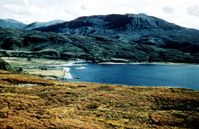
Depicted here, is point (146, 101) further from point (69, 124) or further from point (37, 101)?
point (37, 101)

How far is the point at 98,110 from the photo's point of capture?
24.8 meters

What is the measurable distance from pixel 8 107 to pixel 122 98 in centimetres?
1993

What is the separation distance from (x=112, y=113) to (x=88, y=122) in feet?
16.6

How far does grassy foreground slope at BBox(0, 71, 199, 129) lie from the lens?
19.4 m

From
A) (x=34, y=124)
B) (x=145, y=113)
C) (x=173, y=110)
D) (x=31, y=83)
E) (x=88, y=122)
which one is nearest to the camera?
(x=34, y=124)

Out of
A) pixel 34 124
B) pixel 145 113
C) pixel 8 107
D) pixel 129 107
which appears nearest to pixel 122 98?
pixel 129 107

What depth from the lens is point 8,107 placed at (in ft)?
73.6

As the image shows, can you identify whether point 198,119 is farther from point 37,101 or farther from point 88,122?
point 37,101

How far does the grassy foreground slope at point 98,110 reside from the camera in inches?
763

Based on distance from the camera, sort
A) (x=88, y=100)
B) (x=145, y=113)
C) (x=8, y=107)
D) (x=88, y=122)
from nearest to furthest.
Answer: (x=88, y=122) → (x=8, y=107) → (x=145, y=113) → (x=88, y=100)

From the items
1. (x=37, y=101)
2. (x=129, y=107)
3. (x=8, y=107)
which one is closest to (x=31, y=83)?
(x=37, y=101)

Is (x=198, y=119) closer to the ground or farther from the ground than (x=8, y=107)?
closer to the ground

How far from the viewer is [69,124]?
18.7 meters

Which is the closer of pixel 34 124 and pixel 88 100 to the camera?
pixel 34 124
